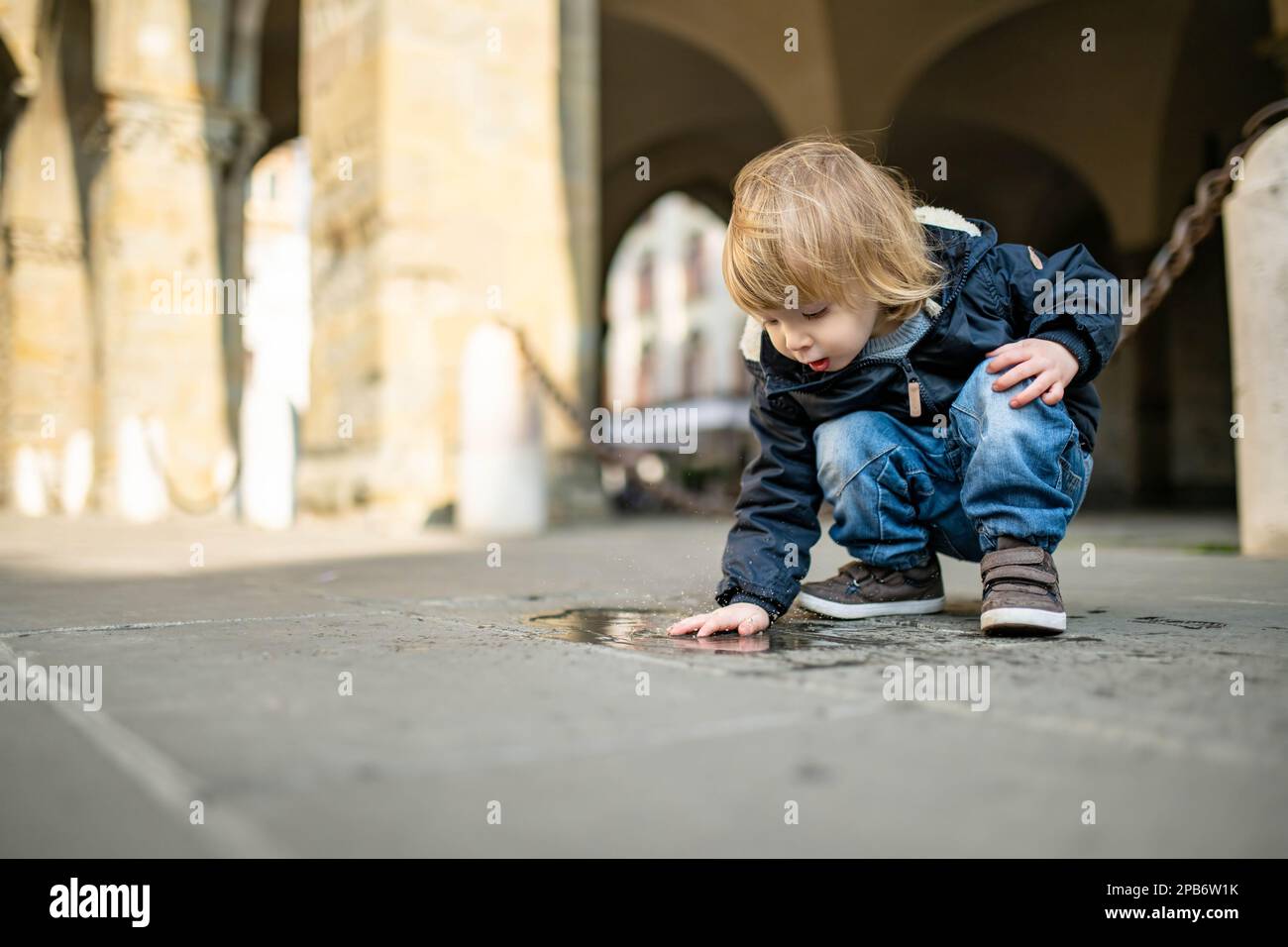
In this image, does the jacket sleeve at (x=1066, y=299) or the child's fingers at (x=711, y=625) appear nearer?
the child's fingers at (x=711, y=625)

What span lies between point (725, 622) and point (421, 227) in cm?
433

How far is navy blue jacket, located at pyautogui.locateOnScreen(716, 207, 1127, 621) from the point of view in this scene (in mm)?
1673

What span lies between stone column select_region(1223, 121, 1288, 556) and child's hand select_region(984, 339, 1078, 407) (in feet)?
5.25

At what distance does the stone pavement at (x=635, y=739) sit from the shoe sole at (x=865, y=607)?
48 millimetres

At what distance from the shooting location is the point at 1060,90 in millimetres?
11875

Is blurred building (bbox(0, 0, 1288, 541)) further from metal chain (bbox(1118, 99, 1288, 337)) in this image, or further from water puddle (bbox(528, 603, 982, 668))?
water puddle (bbox(528, 603, 982, 668))

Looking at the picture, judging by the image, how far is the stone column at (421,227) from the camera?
5340mm

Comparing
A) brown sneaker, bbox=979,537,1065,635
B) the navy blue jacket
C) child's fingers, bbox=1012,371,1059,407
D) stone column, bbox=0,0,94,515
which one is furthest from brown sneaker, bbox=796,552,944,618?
stone column, bbox=0,0,94,515

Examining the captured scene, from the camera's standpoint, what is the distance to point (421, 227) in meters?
5.42

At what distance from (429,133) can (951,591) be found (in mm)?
4138

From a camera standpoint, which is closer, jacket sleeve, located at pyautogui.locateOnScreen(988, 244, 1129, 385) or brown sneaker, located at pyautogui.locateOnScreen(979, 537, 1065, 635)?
brown sneaker, located at pyautogui.locateOnScreen(979, 537, 1065, 635)

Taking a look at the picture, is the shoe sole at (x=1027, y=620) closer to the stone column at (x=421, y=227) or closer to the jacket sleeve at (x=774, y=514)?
the jacket sleeve at (x=774, y=514)

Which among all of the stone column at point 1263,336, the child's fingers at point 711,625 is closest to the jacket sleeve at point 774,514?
the child's fingers at point 711,625
